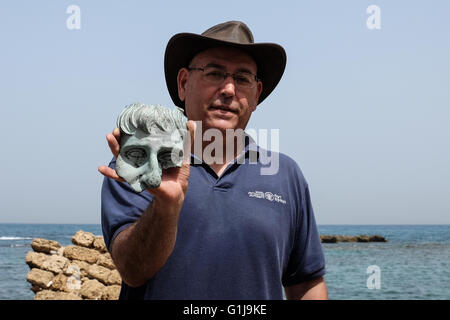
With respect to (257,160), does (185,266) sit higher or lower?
lower

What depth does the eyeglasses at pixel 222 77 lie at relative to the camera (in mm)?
3172

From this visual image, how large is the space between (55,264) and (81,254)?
2.48 feet

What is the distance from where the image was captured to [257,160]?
3.36m

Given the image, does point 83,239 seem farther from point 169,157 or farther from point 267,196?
point 169,157

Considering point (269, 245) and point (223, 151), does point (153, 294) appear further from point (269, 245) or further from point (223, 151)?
point (223, 151)

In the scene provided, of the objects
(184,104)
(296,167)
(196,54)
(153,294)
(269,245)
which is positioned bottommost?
(153,294)

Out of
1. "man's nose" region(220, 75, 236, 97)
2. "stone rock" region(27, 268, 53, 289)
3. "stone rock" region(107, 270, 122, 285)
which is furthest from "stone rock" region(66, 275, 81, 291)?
"man's nose" region(220, 75, 236, 97)

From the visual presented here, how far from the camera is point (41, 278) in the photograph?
1334 centimetres

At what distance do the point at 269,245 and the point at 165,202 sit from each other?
2.87 ft

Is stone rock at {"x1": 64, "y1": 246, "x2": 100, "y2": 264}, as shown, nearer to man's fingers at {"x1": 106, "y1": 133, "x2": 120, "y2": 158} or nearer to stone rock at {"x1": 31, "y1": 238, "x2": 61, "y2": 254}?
stone rock at {"x1": 31, "y1": 238, "x2": 61, "y2": 254}

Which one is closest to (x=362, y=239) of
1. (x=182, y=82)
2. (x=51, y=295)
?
(x=51, y=295)

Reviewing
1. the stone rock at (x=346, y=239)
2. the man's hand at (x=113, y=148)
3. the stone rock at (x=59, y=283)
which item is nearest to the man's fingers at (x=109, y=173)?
the man's hand at (x=113, y=148)

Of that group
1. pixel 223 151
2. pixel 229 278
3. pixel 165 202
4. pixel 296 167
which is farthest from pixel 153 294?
pixel 296 167

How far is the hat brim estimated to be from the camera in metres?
3.26
